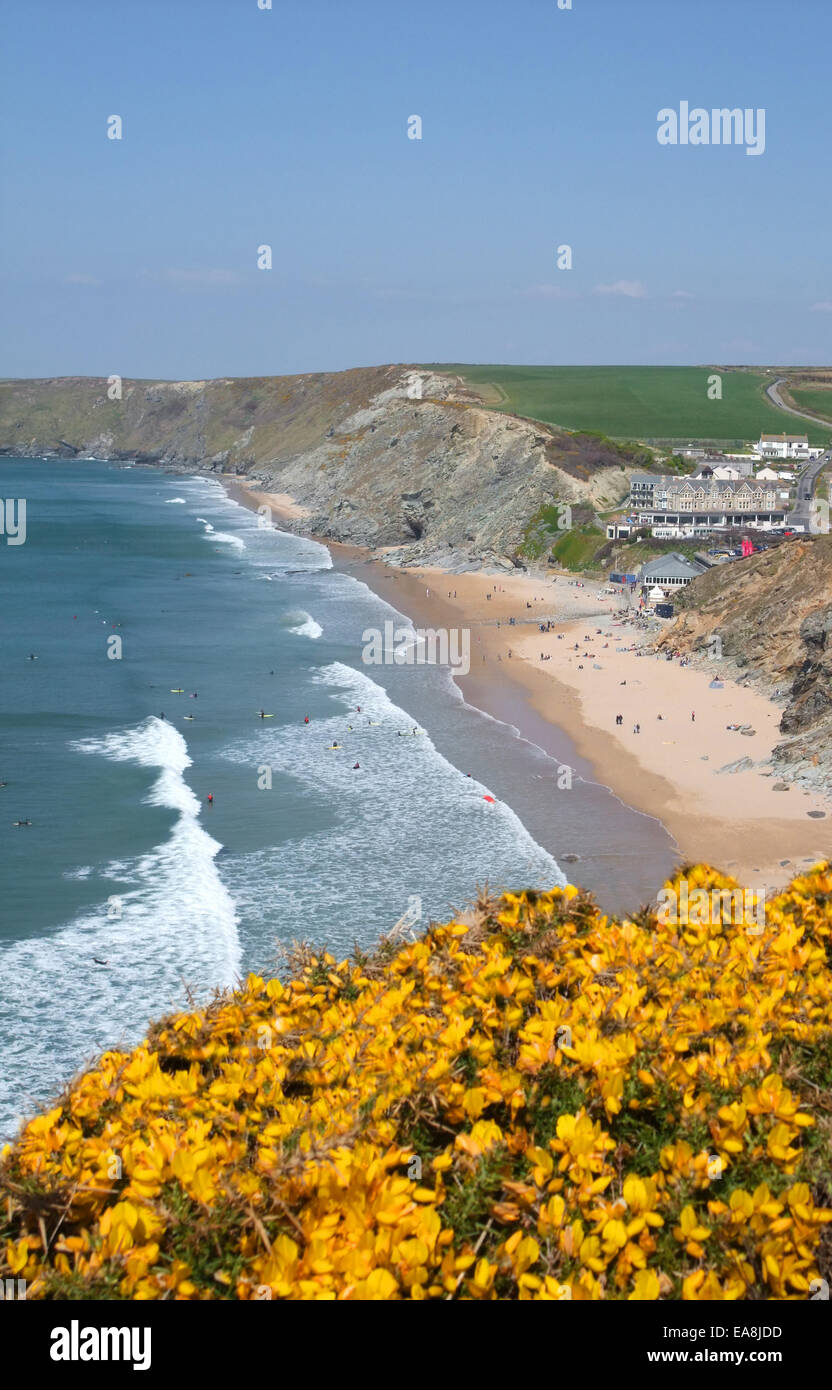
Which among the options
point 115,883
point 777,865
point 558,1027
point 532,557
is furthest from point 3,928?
point 532,557

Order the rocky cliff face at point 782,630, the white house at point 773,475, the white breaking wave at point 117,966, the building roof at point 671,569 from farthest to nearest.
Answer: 1. the white house at point 773,475
2. the building roof at point 671,569
3. the rocky cliff face at point 782,630
4. the white breaking wave at point 117,966

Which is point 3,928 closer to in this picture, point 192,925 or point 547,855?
point 192,925

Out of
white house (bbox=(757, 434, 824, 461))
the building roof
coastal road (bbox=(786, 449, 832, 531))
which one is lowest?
the building roof

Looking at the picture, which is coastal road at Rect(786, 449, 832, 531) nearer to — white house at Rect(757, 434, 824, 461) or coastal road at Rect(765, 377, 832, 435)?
white house at Rect(757, 434, 824, 461)

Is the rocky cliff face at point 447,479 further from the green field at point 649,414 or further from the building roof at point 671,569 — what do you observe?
the building roof at point 671,569

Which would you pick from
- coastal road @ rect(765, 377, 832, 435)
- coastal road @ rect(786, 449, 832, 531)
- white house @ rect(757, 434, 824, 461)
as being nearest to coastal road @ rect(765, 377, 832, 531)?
coastal road @ rect(786, 449, 832, 531)

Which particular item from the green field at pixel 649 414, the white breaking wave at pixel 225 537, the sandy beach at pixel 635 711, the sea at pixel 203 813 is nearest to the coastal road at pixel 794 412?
the green field at pixel 649 414
